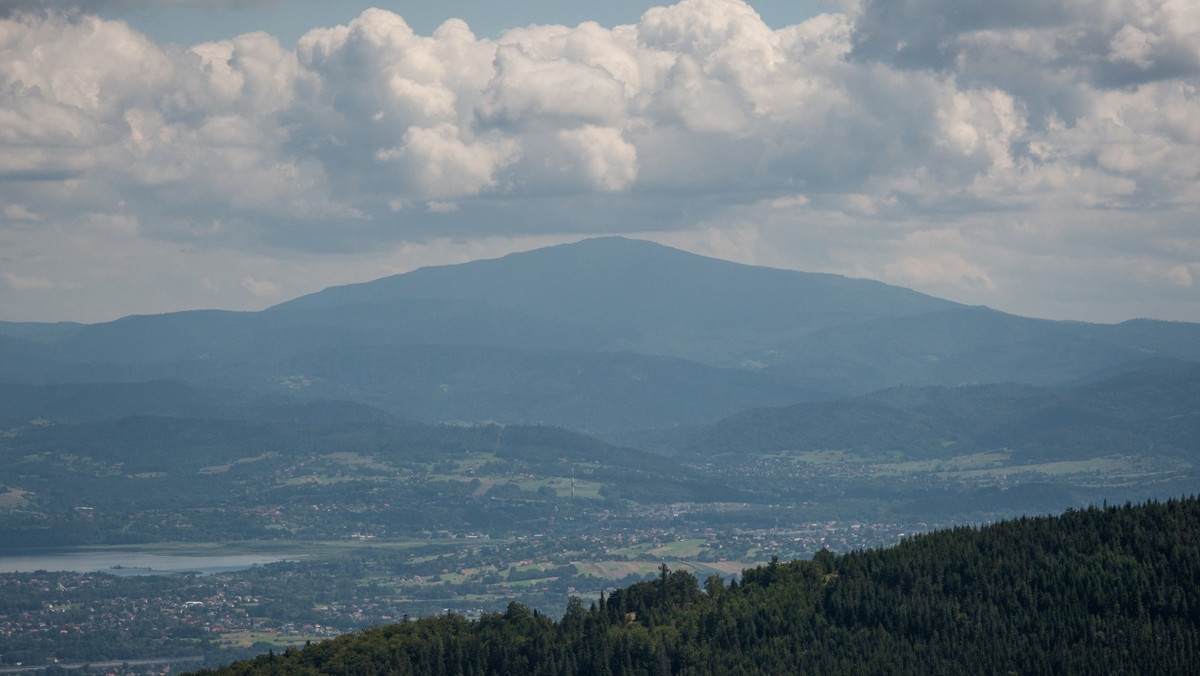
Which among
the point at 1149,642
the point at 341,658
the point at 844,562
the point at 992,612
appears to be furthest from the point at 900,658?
the point at 341,658

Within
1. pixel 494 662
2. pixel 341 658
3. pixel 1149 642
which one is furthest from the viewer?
pixel 341 658

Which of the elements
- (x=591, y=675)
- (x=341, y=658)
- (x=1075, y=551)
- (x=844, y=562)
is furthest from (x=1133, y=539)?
(x=341, y=658)

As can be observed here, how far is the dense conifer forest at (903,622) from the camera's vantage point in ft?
397

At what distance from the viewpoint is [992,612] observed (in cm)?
12900

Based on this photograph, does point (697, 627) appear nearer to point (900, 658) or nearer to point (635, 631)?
point (635, 631)

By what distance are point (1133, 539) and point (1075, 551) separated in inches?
239

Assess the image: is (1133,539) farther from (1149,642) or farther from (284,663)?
(284,663)

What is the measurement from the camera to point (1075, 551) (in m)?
139

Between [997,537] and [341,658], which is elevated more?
[997,537]

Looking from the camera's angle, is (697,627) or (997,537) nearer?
(697,627)

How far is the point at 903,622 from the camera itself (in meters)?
131

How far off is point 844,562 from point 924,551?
876 centimetres

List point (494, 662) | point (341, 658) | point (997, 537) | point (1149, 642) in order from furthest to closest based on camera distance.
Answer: point (997, 537)
point (341, 658)
point (494, 662)
point (1149, 642)

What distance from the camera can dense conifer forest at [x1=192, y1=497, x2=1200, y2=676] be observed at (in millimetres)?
121125
